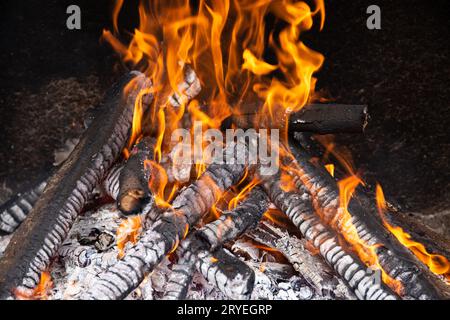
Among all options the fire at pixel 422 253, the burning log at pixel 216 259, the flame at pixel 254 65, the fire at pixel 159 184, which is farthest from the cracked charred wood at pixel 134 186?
the fire at pixel 422 253

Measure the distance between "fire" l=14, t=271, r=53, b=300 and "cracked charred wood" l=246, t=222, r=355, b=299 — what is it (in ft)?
2.46

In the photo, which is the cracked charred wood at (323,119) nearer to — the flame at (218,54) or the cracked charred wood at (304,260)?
the flame at (218,54)

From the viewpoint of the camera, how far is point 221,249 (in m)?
2.11

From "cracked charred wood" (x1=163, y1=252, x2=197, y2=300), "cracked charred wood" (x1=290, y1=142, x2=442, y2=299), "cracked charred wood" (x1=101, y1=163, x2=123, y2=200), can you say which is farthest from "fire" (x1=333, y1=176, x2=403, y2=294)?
"cracked charred wood" (x1=101, y1=163, x2=123, y2=200)

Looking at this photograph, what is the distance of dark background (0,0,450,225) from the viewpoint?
2.93 metres

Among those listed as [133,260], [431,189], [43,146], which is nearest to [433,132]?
[431,189]

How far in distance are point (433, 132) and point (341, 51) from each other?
2.00 feet

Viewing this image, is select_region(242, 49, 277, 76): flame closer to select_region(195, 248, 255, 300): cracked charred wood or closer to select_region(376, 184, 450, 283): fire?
select_region(376, 184, 450, 283): fire

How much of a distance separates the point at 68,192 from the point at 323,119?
3.32 feet

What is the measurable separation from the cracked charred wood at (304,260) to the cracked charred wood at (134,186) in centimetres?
44

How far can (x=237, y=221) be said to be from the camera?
2.17 metres

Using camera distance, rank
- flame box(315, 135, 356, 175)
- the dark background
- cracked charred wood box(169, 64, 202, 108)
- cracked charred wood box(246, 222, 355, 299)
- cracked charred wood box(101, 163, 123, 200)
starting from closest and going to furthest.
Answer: cracked charred wood box(246, 222, 355, 299) < cracked charred wood box(101, 163, 123, 200) < cracked charred wood box(169, 64, 202, 108) < the dark background < flame box(315, 135, 356, 175)

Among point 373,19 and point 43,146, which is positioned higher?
point 373,19
